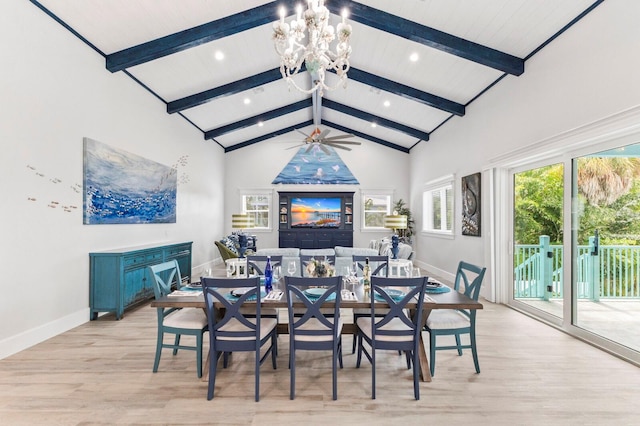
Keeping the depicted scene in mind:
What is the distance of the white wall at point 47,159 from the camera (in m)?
3.17

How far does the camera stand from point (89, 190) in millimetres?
4266

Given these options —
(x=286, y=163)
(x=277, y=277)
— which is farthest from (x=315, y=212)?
(x=277, y=277)

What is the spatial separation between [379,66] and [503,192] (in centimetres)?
301

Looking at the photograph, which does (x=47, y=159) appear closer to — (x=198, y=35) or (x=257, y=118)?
(x=198, y=35)

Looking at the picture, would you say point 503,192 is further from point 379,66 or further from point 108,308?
point 108,308

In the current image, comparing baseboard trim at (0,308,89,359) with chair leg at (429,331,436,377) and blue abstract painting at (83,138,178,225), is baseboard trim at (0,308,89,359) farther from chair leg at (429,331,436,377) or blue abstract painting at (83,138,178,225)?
chair leg at (429,331,436,377)

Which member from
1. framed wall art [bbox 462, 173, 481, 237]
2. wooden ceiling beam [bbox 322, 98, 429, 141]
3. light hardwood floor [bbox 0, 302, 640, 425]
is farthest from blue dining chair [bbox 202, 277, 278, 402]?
wooden ceiling beam [bbox 322, 98, 429, 141]

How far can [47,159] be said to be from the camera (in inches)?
142

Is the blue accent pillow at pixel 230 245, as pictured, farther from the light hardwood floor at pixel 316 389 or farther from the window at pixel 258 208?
the light hardwood floor at pixel 316 389

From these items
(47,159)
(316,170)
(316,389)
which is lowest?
(316,389)

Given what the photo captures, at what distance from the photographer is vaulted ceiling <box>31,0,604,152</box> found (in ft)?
12.4

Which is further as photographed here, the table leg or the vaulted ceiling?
the vaulted ceiling

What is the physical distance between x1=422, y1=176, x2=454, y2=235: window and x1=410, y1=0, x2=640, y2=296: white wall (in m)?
0.56

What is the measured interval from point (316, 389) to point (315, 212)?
7227 mm
